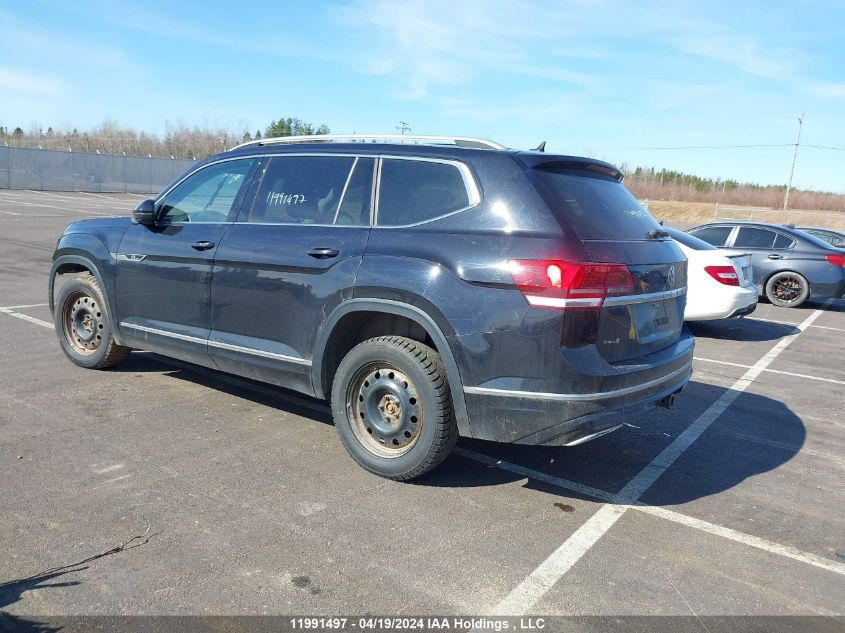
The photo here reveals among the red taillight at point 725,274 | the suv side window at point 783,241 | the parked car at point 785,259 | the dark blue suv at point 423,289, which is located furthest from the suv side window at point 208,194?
the suv side window at point 783,241

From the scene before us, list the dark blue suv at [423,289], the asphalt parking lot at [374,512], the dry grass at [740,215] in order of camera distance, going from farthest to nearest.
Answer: the dry grass at [740,215] < the dark blue suv at [423,289] < the asphalt parking lot at [374,512]

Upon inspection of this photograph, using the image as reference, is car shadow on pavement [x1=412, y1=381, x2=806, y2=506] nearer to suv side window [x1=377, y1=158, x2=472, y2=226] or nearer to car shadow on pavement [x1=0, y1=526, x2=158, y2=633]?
suv side window [x1=377, y1=158, x2=472, y2=226]

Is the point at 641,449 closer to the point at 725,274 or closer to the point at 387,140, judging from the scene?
the point at 387,140

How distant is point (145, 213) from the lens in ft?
17.4

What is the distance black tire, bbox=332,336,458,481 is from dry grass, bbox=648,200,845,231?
41.9 meters

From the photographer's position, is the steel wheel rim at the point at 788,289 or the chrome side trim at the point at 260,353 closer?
the chrome side trim at the point at 260,353

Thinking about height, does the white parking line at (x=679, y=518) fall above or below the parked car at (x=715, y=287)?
below

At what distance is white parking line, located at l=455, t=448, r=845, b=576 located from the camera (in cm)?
351

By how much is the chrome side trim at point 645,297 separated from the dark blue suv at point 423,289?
0.01 metres

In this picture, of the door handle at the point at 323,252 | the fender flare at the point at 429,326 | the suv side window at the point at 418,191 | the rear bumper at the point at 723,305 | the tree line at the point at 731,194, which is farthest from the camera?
the tree line at the point at 731,194

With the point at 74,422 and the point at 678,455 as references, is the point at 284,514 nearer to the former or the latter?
the point at 74,422

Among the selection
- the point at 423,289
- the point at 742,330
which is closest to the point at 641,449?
the point at 423,289

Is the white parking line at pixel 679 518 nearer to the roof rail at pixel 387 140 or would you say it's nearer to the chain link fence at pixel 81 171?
the roof rail at pixel 387 140

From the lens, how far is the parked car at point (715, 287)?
9.06 metres
